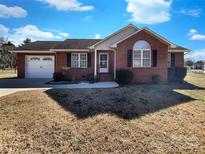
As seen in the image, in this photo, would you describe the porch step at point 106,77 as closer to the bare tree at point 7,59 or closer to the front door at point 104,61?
the front door at point 104,61

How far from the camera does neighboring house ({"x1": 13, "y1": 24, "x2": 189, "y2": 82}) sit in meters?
16.9

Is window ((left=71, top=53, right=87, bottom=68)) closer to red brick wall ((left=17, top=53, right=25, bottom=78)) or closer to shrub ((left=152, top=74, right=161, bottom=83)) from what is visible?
red brick wall ((left=17, top=53, right=25, bottom=78))

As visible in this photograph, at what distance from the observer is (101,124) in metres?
7.27

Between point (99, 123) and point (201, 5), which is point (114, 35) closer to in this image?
point (201, 5)

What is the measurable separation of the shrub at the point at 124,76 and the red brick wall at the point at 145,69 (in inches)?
29.4

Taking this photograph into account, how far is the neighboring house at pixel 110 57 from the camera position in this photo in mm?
16906

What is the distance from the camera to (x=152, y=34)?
16906mm

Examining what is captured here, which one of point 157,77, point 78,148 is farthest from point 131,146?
point 157,77

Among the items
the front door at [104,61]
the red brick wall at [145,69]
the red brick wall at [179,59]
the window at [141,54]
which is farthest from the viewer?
the red brick wall at [179,59]

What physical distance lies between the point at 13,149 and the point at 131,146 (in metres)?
3.24

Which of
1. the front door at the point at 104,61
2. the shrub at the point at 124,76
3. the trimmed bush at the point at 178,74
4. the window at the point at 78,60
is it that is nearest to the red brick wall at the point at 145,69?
the shrub at the point at 124,76

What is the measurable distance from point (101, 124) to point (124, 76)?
9.04 meters

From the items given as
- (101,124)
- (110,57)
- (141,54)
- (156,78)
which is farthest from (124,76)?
(101,124)

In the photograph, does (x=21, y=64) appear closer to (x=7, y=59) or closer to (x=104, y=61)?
(x=104, y=61)
